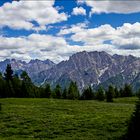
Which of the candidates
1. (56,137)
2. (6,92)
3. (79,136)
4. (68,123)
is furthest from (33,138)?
(6,92)

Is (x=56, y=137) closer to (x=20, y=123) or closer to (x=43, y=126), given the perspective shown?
(x=43, y=126)

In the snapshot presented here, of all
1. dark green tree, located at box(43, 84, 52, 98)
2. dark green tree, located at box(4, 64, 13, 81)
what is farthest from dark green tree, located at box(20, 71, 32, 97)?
dark green tree, located at box(4, 64, 13, 81)

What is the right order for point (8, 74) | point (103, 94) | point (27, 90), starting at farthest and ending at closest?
point (8, 74) → point (103, 94) → point (27, 90)

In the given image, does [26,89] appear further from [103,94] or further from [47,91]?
[103,94]

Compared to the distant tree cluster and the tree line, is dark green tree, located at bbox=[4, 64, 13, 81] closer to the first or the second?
the tree line

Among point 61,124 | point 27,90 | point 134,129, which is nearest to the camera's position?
point 134,129

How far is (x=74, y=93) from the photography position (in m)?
155

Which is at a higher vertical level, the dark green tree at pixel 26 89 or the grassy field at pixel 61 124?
the dark green tree at pixel 26 89

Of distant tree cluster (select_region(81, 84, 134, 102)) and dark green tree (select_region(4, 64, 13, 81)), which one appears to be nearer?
distant tree cluster (select_region(81, 84, 134, 102))

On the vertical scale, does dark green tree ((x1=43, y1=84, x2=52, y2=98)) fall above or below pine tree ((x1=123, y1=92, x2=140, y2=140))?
above

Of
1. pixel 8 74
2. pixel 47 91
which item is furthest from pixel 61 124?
pixel 8 74

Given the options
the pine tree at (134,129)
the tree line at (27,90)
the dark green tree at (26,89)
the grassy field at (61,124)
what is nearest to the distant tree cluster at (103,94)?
the tree line at (27,90)

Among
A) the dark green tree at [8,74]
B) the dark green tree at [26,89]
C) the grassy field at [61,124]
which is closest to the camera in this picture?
the grassy field at [61,124]

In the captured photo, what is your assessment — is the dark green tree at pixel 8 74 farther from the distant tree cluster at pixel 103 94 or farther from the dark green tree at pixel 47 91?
the distant tree cluster at pixel 103 94
